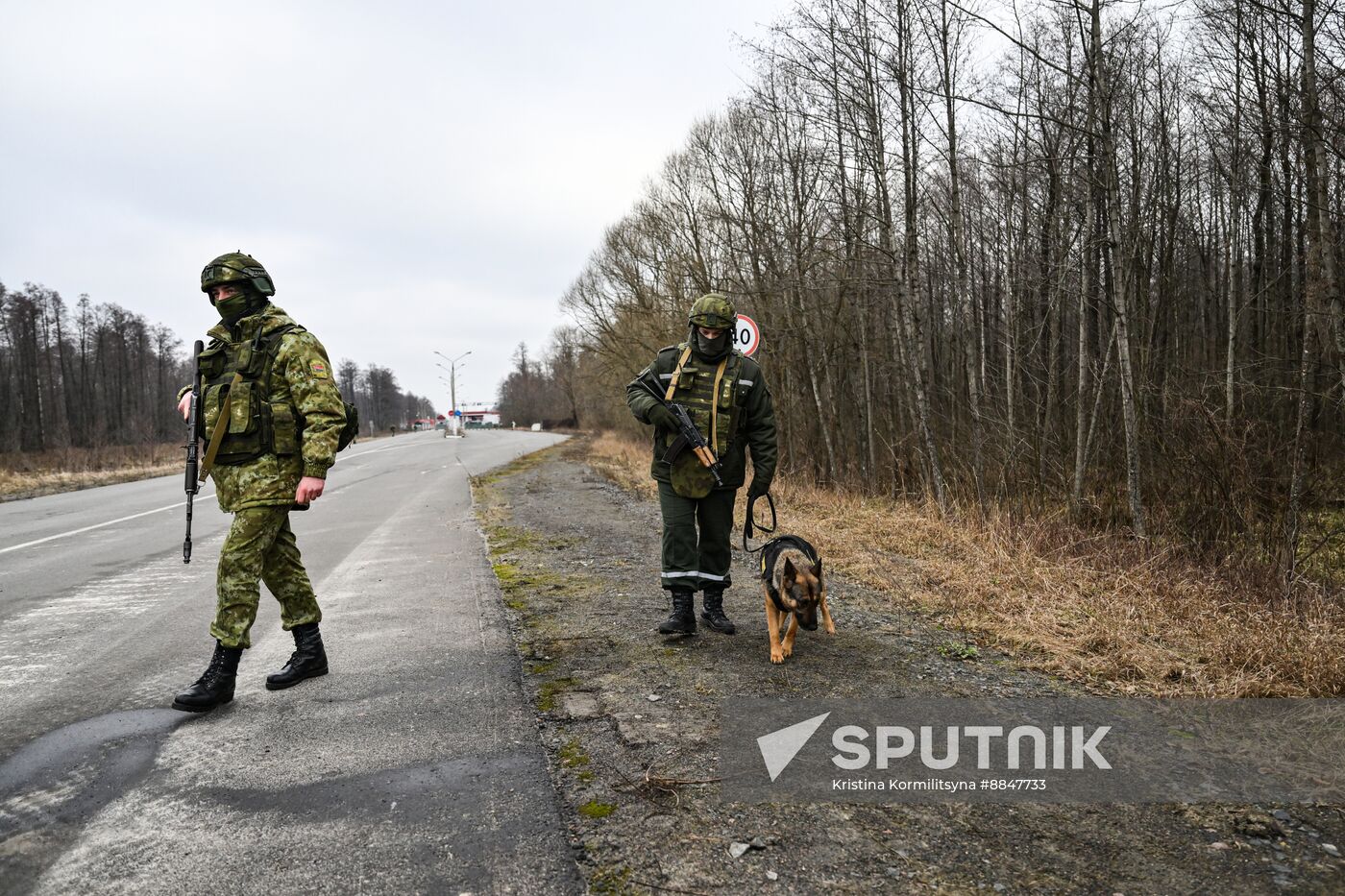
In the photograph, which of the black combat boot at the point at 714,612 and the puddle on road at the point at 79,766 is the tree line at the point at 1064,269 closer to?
the black combat boot at the point at 714,612

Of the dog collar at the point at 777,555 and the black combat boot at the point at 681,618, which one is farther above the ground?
the dog collar at the point at 777,555

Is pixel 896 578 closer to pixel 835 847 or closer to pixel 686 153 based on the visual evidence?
pixel 835 847

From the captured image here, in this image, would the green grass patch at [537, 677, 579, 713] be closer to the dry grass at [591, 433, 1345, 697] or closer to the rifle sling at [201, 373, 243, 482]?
the rifle sling at [201, 373, 243, 482]

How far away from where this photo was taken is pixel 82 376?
6519cm

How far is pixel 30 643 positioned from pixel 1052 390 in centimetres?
1095

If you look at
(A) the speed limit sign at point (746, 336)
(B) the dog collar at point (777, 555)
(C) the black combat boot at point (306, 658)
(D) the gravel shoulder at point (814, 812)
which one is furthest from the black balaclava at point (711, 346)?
(A) the speed limit sign at point (746, 336)

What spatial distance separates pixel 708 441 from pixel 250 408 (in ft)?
8.03

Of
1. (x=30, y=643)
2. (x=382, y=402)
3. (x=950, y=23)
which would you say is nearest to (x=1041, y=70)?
(x=950, y=23)

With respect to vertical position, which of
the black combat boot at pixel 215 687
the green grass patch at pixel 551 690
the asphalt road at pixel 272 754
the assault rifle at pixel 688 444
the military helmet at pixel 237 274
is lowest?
the green grass patch at pixel 551 690

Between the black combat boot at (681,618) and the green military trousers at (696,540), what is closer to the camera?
the black combat boot at (681,618)

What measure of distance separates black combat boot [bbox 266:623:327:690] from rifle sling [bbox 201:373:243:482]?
3.09 feet

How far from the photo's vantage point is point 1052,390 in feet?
34.4

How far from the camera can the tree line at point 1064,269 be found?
23.2ft
